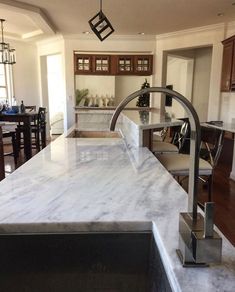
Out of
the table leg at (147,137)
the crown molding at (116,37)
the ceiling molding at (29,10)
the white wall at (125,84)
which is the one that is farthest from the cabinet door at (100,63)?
the table leg at (147,137)

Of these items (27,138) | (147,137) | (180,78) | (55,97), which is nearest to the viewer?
(147,137)

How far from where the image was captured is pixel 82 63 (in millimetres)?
6543

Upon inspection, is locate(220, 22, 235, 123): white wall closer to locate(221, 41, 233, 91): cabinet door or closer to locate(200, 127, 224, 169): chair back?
locate(221, 41, 233, 91): cabinet door

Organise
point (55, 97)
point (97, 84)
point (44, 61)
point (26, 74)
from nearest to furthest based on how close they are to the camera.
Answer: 1. point (97, 84)
2. point (26, 74)
3. point (44, 61)
4. point (55, 97)

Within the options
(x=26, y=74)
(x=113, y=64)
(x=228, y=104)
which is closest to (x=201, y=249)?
(x=228, y=104)

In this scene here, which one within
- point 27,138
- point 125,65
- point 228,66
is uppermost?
point 125,65

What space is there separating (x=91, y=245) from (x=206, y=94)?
759 cm

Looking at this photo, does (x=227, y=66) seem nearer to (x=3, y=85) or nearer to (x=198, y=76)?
(x=198, y=76)

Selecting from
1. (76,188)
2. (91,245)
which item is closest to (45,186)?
(76,188)

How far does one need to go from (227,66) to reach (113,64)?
2.78 meters

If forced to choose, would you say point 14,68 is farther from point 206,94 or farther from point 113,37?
point 206,94

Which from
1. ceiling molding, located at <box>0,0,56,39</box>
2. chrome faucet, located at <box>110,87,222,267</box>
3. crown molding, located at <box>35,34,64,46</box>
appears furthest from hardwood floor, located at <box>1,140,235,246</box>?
crown molding, located at <box>35,34,64,46</box>

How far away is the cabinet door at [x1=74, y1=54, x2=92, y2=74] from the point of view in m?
6.52

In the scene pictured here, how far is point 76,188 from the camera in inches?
42.8
